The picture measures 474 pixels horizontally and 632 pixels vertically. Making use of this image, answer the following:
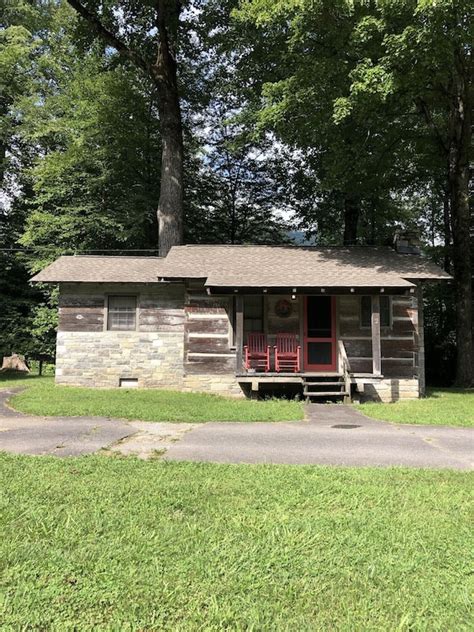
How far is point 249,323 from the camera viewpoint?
48.3 ft

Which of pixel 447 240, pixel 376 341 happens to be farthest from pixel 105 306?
pixel 447 240

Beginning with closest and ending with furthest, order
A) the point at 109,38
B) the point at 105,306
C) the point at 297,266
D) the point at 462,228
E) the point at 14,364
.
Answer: the point at 297,266, the point at 105,306, the point at 462,228, the point at 109,38, the point at 14,364

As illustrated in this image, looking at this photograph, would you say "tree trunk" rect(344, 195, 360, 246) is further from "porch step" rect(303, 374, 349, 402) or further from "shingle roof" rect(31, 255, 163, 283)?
"porch step" rect(303, 374, 349, 402)

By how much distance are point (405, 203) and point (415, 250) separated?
14.8 metres

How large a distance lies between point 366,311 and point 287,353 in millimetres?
2632

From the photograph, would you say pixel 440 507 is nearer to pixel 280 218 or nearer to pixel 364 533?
pixel 364 533

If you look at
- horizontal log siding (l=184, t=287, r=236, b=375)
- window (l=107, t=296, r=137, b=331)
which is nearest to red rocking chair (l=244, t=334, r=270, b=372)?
horizontal log siding (l=184, t=287, r=236, b=375)

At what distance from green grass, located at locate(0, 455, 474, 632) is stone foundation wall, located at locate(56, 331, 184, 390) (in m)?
9.79

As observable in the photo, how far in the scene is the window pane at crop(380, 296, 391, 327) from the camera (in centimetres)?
1443

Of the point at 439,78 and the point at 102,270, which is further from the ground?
the point at 439,78

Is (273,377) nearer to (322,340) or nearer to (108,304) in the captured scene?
(322,340)

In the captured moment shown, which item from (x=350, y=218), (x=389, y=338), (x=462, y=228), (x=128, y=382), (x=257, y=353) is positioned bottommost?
(x=128, y=382)

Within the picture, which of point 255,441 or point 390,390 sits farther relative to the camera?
point 390,390

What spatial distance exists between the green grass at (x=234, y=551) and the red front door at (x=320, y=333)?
8.82 meters
